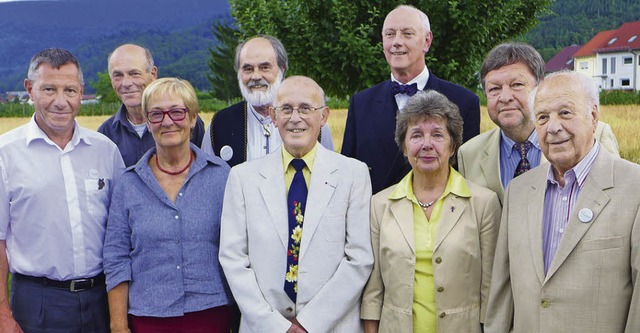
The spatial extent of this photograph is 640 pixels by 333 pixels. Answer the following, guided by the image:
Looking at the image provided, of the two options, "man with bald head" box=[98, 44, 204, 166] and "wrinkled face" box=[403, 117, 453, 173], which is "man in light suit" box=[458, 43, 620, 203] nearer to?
"wrinkled face" box=[403, 117, 453, 173]

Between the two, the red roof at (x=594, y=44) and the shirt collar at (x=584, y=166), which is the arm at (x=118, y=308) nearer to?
the shirt collar at (x=584, y=166)

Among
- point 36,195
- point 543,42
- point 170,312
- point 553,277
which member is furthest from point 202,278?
point 543,42

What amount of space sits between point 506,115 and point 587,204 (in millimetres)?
1100

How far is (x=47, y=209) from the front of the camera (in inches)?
144

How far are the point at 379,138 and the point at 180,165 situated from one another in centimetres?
151

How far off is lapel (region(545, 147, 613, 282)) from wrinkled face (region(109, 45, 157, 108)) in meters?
3.41

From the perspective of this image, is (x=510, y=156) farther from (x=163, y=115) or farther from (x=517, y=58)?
(x=163, y=115)

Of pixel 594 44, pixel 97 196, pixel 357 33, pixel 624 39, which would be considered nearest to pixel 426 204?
pixel 97 196

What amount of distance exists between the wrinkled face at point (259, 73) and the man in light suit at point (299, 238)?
3.15 feet

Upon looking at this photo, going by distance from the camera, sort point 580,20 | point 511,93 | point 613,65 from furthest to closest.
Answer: point 580,20 → point 613,65 → point 511,93

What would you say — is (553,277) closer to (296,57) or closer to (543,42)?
(296,57)

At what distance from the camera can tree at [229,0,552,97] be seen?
11.6m

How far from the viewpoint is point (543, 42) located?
105938 mm

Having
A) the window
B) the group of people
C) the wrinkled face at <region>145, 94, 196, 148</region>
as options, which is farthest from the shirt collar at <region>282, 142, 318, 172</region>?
the window
